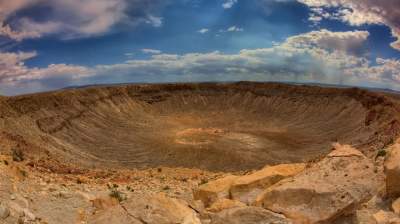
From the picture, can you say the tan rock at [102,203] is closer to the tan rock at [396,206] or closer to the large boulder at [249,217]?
the large boulder at [249,217]

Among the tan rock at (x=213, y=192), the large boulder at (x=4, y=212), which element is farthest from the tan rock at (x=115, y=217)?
the tan rock at (x=213, y=192)

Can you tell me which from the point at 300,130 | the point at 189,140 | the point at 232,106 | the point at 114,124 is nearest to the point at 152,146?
the point at 189,140

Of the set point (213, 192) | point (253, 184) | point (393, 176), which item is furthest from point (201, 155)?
point (393, 176)

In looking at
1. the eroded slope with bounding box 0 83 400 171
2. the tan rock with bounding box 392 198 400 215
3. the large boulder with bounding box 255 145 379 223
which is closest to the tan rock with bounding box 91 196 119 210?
the large boulder with bounding box 255 145 379 223

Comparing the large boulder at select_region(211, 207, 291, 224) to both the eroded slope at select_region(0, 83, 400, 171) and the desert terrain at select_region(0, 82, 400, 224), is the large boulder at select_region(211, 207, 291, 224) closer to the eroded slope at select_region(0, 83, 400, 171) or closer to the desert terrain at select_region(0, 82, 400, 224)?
the desert terrain at select_region(0, 82, 400, 224)

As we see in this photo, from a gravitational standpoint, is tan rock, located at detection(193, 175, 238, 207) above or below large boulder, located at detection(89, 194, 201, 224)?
below
